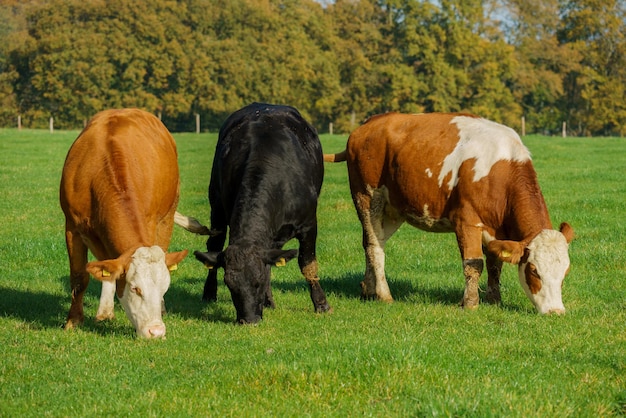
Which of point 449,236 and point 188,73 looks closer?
point 449,236

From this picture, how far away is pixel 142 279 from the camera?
8016 millimetres

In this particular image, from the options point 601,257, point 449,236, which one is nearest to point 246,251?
point 601,257

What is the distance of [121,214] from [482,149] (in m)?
4.00

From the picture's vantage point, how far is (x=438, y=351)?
713cm

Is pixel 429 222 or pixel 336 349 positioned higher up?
pixel 429 222

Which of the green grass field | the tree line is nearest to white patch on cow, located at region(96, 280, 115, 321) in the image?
the green grass field

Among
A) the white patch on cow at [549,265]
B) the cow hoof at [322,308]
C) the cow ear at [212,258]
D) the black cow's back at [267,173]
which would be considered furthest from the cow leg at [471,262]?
the cow ear at [212,258]

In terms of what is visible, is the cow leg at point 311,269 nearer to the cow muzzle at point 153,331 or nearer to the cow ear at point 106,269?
the cow muzzle at point 153,331

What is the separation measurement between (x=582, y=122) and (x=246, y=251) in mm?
73638

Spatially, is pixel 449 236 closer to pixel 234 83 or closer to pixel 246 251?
pixel 246 251

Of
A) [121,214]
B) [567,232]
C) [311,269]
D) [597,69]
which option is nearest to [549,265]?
[567,232]

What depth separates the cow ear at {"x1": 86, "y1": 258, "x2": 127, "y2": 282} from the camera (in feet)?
26.2

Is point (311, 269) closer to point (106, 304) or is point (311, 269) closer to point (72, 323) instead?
point (106, 304)

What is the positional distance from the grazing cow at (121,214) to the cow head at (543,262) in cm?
331
